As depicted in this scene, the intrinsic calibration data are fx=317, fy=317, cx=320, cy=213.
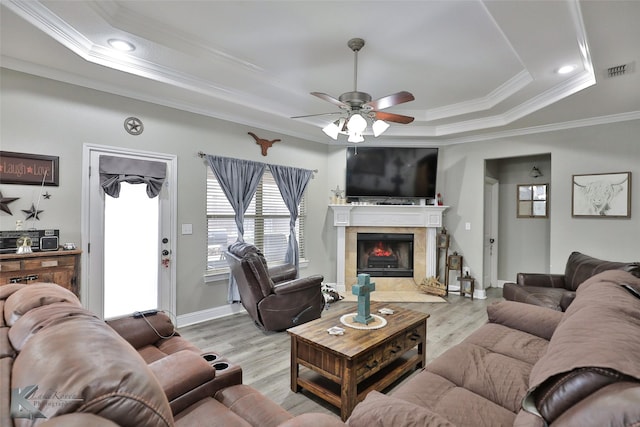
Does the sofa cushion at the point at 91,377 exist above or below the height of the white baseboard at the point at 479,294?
above

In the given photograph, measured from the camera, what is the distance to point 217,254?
4.41 meters

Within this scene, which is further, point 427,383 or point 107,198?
point 107,198

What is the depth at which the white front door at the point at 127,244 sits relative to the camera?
10.9ft

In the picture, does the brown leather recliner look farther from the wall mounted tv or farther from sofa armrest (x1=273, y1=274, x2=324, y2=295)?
the wall mounted tv

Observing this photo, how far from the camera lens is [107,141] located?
11.2ft

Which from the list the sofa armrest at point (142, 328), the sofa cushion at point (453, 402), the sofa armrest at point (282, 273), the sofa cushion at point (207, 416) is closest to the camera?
the sofa cushion at point (207, 416)

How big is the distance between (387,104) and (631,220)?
3827 mm

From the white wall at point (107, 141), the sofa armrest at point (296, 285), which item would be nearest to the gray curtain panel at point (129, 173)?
the white wall at point (107, 141)

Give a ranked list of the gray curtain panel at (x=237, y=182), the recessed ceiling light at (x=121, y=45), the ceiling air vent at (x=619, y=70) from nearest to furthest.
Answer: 1. the recessed ceiling light at (x=121, y=45)
2. the ceiling air vent at (x=619, y=70)
3. the gray curtain panel at (x=237, y=182)

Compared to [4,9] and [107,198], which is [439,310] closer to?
[107,198]

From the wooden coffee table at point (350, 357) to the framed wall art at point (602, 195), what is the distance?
11.0 feet

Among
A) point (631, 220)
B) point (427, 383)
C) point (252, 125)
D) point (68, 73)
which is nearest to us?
point (427, 383)

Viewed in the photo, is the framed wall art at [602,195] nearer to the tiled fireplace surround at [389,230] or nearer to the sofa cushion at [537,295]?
the sofa cushion at [537,295]

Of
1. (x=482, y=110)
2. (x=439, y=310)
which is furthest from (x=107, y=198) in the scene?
(x=482, y=110)
